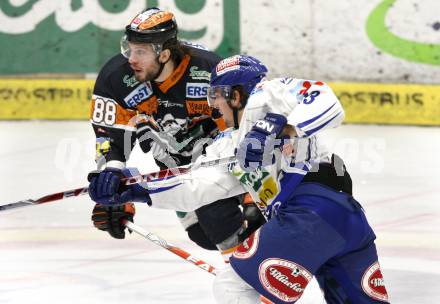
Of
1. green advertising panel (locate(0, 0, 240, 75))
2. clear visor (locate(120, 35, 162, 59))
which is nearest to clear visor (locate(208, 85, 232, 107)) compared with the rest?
clear visor (locate(120, 35, 162, 59))

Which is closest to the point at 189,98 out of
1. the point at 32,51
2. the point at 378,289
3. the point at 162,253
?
the point at 162,253

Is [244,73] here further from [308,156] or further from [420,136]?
[420,136]

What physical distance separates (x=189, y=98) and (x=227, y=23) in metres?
4.20

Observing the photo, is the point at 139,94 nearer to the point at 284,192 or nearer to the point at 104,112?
the point at 104,112

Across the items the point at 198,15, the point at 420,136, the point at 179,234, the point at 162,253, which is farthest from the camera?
the point at 198,15

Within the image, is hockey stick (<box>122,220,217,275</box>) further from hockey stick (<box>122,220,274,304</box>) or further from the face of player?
the face of player

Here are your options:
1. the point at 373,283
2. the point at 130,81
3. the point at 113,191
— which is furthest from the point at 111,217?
the point at 373,283

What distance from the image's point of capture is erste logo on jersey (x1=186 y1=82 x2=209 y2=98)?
15.1 ft

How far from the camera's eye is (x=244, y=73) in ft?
11.8

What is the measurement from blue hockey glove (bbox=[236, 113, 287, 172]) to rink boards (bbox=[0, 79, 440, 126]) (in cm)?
516

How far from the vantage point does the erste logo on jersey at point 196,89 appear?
15.1 feet

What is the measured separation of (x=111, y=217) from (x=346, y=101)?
4277mm

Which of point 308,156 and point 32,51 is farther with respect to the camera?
point 32,51

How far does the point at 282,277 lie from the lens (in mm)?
3402
